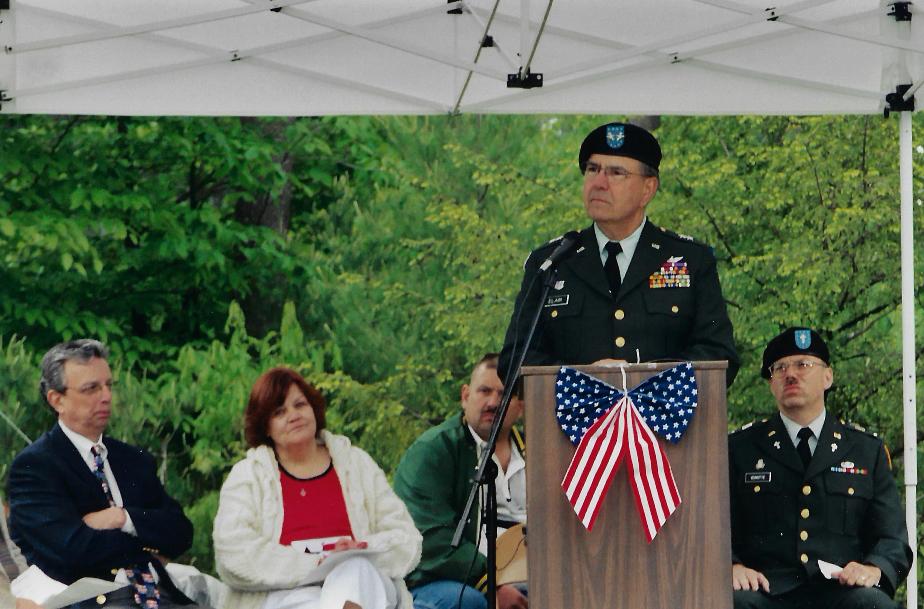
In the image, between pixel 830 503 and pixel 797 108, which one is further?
pixel 797 108

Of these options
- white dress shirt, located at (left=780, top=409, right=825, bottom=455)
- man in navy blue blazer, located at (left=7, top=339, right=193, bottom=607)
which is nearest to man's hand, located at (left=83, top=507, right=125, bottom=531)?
man in navy blue blazer, located at (left=7, top=339, right=193, bottom=607)

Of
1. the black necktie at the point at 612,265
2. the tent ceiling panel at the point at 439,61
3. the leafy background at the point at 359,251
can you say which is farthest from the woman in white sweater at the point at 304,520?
the leafy background at the point at 359,251

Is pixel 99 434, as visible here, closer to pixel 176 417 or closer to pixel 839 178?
pixel 176 417

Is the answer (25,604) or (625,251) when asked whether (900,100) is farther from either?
(25,604)

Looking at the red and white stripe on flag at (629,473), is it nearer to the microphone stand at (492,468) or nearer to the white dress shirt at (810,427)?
the microphone stand at (492,468)

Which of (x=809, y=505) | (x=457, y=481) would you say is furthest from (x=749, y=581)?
(x=457, y=481)

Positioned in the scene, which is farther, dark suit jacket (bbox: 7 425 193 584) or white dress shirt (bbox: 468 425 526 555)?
white dress shirt (bbox: 468 425 526 555)

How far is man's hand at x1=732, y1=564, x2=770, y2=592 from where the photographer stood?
238 inches

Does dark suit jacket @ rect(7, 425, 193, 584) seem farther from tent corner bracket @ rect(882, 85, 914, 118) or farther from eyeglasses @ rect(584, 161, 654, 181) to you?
tent corner bracket @ rect(882, 85, 914, 118)

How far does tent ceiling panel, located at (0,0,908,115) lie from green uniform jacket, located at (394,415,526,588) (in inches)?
57.6

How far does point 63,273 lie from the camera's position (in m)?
13.8

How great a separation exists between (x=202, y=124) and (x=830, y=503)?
8967 millimetres

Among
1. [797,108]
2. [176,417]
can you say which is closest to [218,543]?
[797,108]

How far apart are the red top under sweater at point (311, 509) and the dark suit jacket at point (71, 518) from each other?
16.3 inches
